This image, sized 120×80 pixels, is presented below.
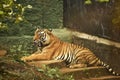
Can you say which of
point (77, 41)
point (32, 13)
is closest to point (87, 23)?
point (77, 41)

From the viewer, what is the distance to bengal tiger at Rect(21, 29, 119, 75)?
9.45 m

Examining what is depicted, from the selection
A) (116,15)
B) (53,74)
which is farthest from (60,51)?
(116,15)

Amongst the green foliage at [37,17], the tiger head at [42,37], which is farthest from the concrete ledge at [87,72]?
the green foliage at [37,17]

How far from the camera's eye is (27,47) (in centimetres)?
1020

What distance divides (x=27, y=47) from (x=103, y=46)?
2.22m

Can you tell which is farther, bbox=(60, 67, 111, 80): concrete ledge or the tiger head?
the tiger head

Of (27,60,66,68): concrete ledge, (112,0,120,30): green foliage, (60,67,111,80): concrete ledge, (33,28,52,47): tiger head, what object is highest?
(112,0,120,30): green foliage

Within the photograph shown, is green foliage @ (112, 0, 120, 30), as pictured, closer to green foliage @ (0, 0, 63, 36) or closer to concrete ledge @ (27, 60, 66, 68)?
concrete ledge @ (27, 60, 66, 68)

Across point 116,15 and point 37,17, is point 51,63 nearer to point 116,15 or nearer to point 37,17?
point 116,15

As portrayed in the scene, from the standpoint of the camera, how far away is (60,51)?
31.7 ft

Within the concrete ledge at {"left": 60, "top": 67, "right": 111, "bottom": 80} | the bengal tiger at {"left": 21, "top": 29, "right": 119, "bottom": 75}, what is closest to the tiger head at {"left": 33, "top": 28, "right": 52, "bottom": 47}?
the bengal tiger at {"left": 21, "top": 29, "right": 119, "bottom": 75}

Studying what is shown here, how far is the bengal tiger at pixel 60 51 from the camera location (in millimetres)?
9445

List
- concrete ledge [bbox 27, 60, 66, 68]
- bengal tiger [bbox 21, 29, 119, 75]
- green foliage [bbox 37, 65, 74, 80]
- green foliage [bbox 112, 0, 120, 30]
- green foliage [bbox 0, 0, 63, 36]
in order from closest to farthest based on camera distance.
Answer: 1. green foliage [bbox 37, 65, 74, 80]
2. green foliage [bbox 112, 0, 120, 30]
3. concrete ledge [bbox 27, 60, 66, 68]
4. bengal tiger [bbox 21, 29, 119, 75]
5. green foliage [bbox 0, 0, 63, 36]

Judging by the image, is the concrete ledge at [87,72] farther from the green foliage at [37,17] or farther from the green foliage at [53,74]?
the green foliage at [37,17]
